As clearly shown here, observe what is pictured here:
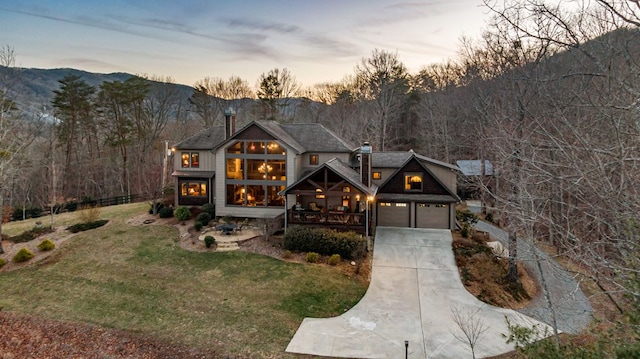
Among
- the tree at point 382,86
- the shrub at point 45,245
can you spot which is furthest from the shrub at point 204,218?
the tree at point 382,86

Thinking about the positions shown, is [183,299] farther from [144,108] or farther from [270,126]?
[144,108]

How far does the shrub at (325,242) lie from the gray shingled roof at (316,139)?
7.31 meters

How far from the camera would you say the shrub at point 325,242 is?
17.2 m

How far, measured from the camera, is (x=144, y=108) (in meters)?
38.6

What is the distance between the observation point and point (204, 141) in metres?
24.4

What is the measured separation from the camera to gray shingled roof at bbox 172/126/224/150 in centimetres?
2392

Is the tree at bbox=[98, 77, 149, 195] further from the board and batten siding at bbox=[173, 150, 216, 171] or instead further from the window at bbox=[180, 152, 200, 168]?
the window at bbox=[180, 152, 200, 168]

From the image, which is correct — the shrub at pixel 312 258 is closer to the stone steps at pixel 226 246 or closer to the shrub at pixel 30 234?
the stone steps at pixel 226 246

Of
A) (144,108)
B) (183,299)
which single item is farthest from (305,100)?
(183,299)

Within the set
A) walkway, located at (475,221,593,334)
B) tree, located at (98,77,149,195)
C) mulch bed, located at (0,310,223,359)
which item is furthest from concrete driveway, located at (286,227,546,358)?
tree, located at (98,77,149,195)

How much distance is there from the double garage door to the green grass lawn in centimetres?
784

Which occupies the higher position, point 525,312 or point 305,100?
point 305,100

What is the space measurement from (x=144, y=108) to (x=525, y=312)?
40747 mm

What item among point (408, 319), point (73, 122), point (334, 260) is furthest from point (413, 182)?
point (73, 122)
